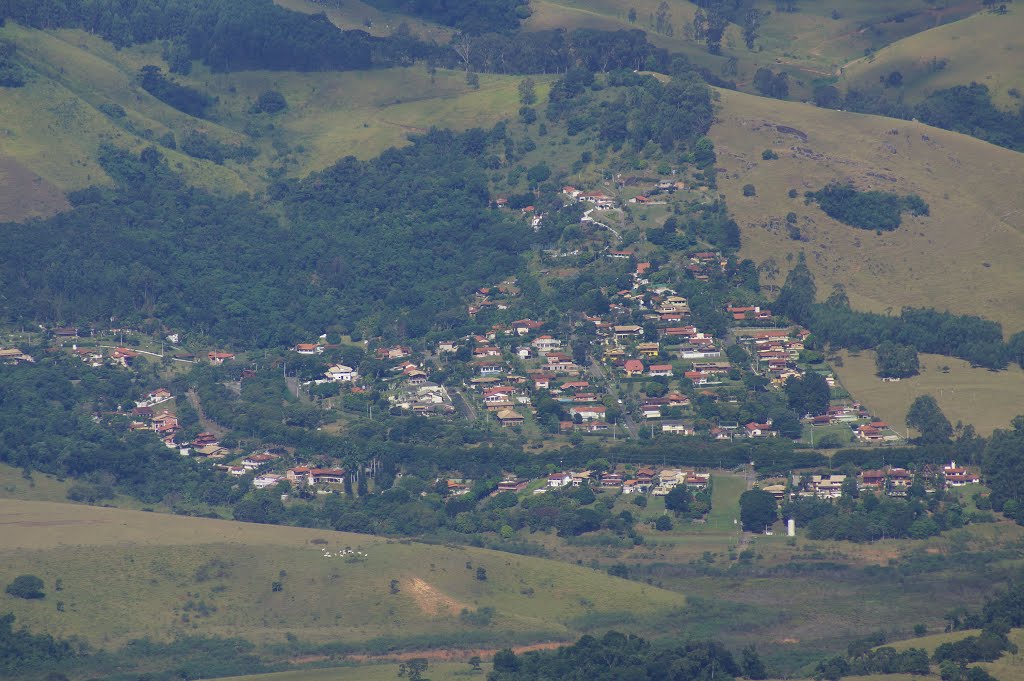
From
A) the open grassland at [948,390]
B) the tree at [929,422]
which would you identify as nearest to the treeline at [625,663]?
the tree at [929,422]

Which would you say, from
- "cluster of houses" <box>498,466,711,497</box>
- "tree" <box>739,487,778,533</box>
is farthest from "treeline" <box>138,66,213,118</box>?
"tree" <box>739,487,778,533</box>

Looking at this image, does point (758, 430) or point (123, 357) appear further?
point (123, 357)

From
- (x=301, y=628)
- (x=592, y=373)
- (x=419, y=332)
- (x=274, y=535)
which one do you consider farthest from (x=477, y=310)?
(x=301, y=628)

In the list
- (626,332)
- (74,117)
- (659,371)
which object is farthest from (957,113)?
(74,117)

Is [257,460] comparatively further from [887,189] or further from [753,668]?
[887,189]

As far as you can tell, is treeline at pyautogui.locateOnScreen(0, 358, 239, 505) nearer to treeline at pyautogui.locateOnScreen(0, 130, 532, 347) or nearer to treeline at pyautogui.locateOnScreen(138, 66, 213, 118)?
treeline at pyautogui.locateOnScreen(0, 130, 532, 347)

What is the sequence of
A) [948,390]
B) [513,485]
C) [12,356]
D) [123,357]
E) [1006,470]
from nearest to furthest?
[1006,470] → [513,485] → [948,390] → [12,356] → [123,357]

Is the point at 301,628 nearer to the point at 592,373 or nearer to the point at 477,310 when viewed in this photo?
the point at 592,373
